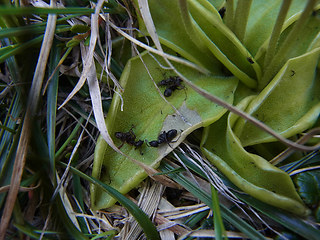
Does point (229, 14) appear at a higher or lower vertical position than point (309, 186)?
higher

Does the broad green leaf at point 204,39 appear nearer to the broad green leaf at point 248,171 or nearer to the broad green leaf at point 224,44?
the broad green leaf at point 224,44

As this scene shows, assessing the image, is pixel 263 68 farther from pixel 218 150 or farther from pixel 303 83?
pixel 218 150

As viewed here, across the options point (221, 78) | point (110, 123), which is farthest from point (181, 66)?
point (110, 123)

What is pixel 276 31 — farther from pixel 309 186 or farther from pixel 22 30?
pixel 22 30

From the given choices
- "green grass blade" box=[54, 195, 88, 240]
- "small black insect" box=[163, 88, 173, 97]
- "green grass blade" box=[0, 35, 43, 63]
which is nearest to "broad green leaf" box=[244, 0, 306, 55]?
"small black insect" box=[163, 88, 173, 97]

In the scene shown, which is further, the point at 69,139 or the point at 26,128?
the point at 69,139

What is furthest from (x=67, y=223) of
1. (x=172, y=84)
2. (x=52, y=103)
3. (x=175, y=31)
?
(x=175, y=31)

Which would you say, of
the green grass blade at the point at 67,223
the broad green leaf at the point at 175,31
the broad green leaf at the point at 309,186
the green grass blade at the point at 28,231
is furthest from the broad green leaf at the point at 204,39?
the green grass blade at the point at 28,231
